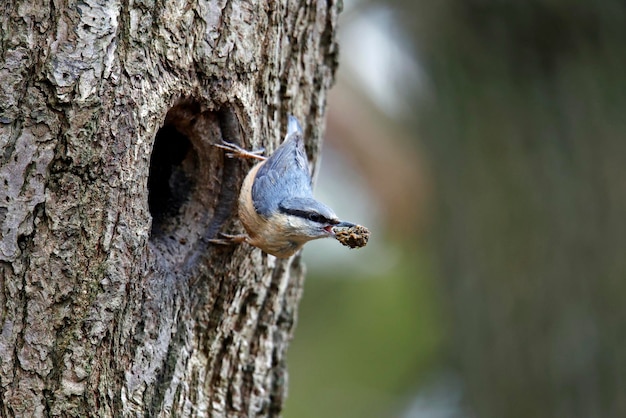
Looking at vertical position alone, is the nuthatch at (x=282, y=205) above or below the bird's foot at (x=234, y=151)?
below

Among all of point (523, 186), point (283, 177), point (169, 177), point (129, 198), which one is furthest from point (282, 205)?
point (523, 186)

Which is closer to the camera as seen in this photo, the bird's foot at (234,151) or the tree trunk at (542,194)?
the bird's foot at (234,151)

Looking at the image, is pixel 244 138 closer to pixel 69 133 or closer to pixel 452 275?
pixel 69 133

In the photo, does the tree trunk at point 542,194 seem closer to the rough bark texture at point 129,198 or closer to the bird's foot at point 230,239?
the rough bark texture at point 129,198

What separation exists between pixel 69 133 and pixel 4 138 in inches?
6.8

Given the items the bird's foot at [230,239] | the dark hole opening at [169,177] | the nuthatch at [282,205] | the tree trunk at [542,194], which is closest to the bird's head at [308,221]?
the nuthatch at [282,205]

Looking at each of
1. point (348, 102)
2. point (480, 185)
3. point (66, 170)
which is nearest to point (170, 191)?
point (66, 170)

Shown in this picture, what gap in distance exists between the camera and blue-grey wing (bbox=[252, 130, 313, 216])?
2916 millimetres

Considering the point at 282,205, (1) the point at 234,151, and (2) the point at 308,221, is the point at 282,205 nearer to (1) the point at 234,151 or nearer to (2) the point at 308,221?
(2) the point at 308,221

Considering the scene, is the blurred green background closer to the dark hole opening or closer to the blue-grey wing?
the blue-grey wing

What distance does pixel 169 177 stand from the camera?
3.03 metres

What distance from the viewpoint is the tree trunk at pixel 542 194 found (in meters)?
4.55

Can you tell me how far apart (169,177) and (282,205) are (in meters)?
0.42

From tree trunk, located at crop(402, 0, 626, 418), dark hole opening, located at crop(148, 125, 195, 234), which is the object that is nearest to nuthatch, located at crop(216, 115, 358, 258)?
dark hole opening, located at crop(148, 125, 195, 234)
